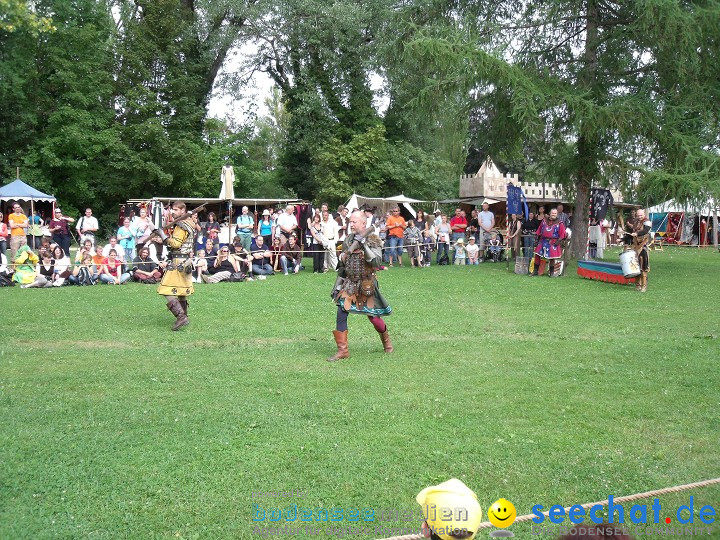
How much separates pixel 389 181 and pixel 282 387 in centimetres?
2786

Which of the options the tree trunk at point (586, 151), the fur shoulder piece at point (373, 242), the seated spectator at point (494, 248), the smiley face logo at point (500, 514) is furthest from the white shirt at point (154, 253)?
the smiley face logo at point (500, 514)

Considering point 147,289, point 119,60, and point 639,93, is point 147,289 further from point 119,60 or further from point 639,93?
point 119,60

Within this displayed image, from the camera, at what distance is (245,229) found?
64.4ft

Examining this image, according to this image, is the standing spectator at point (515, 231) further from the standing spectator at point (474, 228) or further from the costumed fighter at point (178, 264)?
the costumed fighter at point (178, 264)

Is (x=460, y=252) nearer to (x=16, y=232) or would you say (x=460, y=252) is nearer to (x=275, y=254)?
(x=275, y=254)

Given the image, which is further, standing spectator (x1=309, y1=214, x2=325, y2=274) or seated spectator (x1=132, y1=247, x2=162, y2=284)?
standing spectator (x1=309, y1=214, x2=325, y2=274)

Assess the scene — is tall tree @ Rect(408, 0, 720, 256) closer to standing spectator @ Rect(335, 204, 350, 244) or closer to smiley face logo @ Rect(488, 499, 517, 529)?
standing spectator @ Rect(335, 204, 350, 244)

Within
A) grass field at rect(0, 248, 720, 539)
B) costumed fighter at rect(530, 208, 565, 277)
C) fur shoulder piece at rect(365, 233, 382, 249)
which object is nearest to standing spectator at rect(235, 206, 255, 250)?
grass field at rect(0, 248, 720, 539)

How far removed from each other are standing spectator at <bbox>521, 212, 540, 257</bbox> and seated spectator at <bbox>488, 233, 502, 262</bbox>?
3.10 m

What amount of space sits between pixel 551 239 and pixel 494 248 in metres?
4.66

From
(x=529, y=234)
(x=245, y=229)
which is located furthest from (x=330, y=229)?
(x=529, y=234)

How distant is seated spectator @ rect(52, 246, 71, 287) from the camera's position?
1608 cm

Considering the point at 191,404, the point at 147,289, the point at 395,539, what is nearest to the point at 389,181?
the point at 147,289

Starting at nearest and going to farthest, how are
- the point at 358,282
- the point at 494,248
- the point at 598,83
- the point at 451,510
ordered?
the point at 451,510 → the point at 358,282 → the point at 598,83 → the point at 494,248
